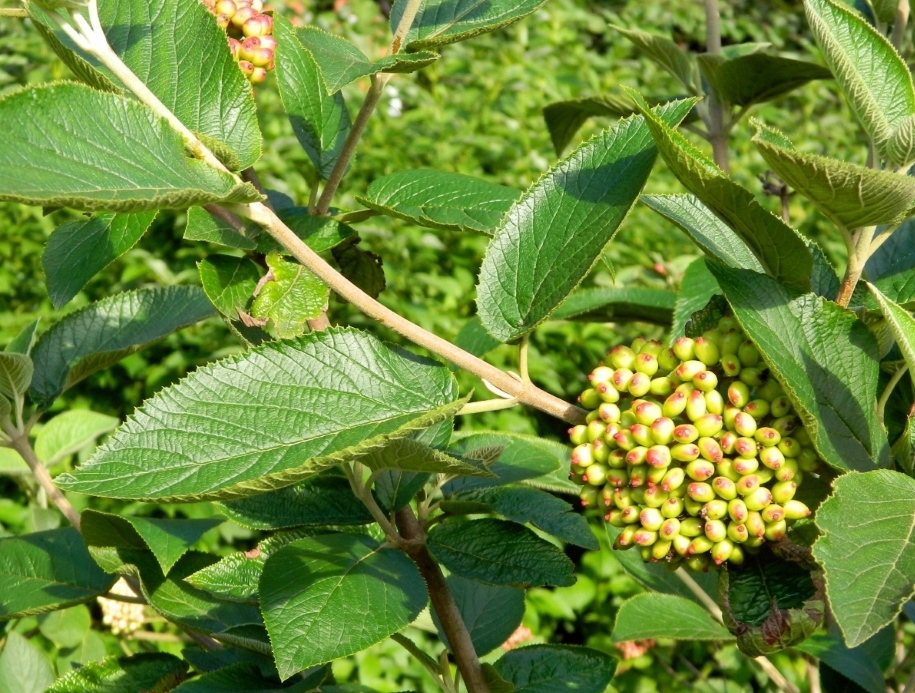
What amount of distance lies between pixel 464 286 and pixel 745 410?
2361 millimetres

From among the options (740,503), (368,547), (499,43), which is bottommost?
(499,43)

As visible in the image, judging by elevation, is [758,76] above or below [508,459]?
above

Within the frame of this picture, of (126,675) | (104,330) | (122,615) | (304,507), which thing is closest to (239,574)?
(304,507)

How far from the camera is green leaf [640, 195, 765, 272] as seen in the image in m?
0.92

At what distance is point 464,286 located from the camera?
10.3ft

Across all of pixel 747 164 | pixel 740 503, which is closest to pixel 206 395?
pixel 740 503

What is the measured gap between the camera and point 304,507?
1062 mm

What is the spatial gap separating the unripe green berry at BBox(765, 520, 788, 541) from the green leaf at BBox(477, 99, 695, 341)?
0.24 m

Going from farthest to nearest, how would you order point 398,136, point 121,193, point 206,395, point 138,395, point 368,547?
point 398,136 → point 138,395 → point 368,547 → point 206,395 → point 121,193

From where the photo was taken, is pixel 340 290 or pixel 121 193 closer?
pixel 121 193

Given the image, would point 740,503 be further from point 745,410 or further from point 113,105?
point 113,105

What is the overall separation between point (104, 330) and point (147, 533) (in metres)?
0.34

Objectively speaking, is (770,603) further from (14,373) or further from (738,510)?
(14,373)

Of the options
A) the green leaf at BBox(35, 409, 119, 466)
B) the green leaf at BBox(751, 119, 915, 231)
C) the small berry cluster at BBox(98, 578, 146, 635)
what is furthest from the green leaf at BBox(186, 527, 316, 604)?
the small berry cluster at BBox(98, 578, 146, 635)
